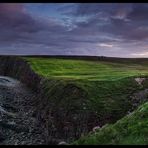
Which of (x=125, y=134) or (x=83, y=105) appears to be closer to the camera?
(x=125, y=134)

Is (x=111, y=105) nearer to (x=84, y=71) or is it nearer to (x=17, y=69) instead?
(x=84, y=71)

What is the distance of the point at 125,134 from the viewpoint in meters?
18.5

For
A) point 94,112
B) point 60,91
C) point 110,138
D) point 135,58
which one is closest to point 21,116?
point 60,91

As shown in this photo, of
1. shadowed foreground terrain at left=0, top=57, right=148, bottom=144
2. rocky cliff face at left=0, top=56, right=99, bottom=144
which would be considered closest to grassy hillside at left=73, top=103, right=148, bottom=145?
shadowed foreground terrain at left=0, top=57, right=148, bottom=144

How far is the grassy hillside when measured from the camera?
1661cm

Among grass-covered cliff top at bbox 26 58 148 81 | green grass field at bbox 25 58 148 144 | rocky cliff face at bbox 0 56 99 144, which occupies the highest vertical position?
grass-covered cliff top at bbox 26 58 148 81

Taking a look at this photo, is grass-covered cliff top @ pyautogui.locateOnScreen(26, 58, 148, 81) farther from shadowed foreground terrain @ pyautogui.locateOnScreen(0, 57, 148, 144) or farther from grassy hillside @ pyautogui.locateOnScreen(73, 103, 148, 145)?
grassy hillside @ pyautogui.locateOnScreen(73, 103, 148, 145)

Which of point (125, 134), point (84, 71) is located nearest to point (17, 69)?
point (84, 71)

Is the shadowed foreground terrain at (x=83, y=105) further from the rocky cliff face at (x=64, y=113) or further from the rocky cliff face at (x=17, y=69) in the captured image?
the rocky cliff face at (x=17, y=69)

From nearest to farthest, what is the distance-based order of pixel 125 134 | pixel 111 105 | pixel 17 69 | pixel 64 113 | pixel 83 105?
pixel 125 134 → pixel 64 113 → pixel 111 105 → pixel 83 105 → pixel 17 69

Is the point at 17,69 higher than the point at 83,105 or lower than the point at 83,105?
higher

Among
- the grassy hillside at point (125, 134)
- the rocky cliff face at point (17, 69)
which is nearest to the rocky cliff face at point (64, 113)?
the grassy hillside at point (125, 134)

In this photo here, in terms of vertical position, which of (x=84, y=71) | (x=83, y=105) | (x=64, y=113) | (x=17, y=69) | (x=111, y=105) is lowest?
(x=64, y=113)

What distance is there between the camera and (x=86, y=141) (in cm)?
1622
